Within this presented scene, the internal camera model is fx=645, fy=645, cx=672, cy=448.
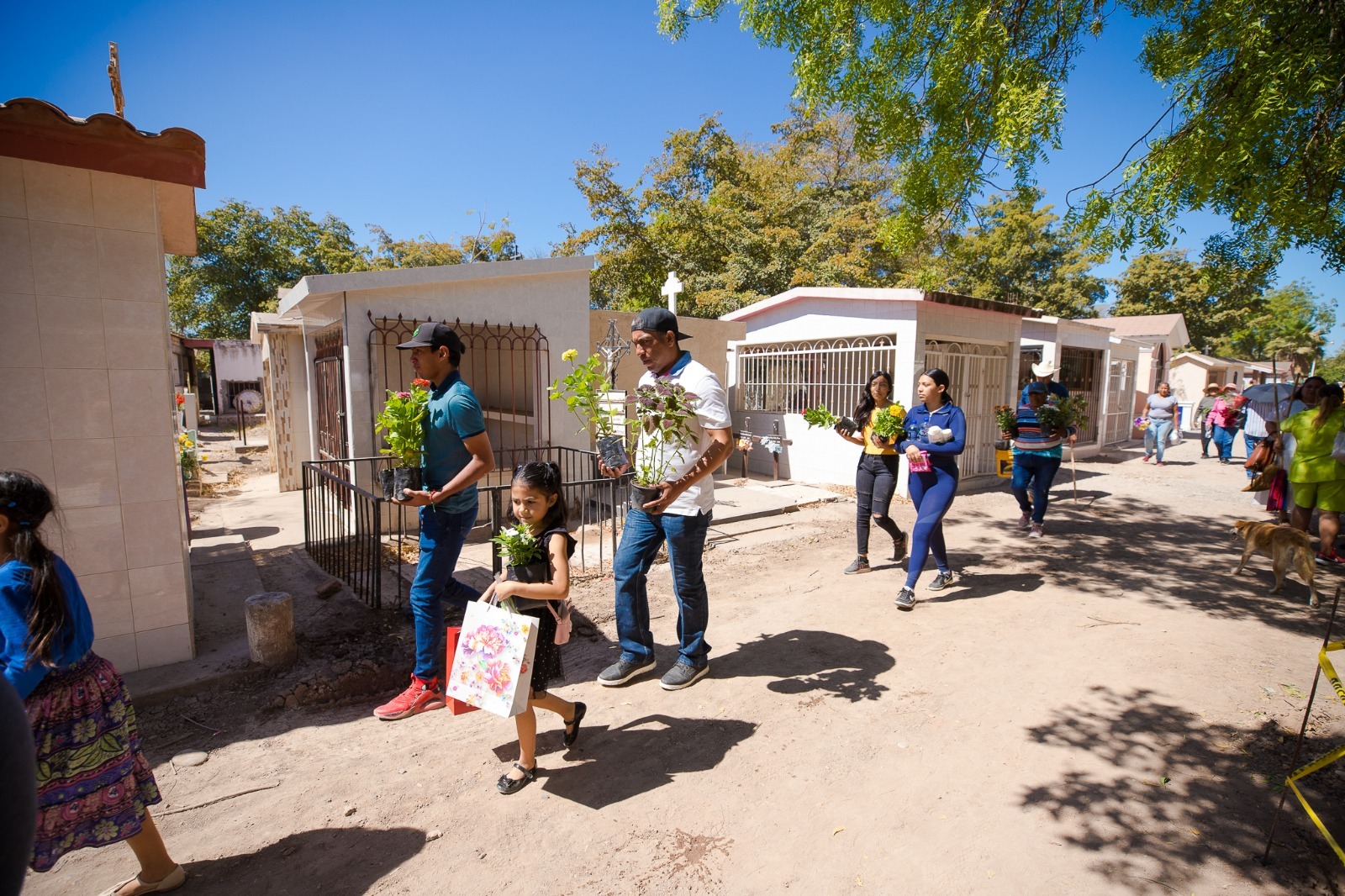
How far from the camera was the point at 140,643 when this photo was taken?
3.77 meters

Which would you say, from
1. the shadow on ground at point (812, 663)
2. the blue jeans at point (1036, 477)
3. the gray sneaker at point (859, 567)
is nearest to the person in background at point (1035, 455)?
the blue jeans at point (1036, 477)

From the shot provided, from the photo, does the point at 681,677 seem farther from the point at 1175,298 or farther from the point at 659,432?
the point at 1175,298

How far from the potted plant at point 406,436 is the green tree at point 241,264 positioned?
24.8 m

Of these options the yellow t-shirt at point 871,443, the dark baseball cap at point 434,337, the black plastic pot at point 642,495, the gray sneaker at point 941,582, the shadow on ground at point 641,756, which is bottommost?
the shadow on ground at point 641,756

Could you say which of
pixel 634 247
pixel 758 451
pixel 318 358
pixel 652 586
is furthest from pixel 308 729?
pixel 634 247

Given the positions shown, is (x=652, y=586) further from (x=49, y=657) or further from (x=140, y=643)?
(x=49, y=657)

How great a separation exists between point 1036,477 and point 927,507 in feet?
9.80

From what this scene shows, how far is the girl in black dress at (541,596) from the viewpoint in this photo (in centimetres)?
276

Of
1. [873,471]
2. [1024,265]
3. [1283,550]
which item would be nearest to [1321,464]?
[1283,550]

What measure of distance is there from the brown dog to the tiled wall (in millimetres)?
8011

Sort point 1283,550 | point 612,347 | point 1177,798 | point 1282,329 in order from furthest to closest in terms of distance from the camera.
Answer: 1. point 1282,329
2. point 612,347
3. point 1283,550
4. point 1177,798

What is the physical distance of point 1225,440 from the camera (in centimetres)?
1364

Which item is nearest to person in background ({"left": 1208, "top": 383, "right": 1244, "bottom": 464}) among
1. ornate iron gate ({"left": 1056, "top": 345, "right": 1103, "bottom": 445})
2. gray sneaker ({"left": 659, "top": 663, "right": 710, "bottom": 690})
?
ornate iron gate ({"left": 1056, "top": 345, "right": 1103, "bottom": 445})

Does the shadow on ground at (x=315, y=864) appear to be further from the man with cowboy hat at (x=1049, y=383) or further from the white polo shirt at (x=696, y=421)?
the man with cowboy hat at (x=1049, y=383)
